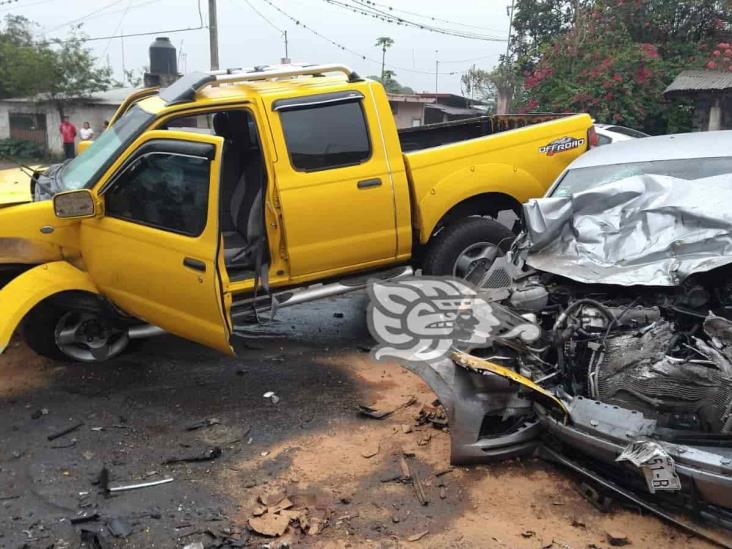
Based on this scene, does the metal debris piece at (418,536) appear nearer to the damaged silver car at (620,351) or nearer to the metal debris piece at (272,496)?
the damaged silver car at (620,351)

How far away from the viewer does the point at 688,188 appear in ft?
14.5

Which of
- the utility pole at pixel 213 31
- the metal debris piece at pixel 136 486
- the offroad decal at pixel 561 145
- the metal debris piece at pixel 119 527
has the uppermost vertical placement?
the utility pole at pixel 213 31

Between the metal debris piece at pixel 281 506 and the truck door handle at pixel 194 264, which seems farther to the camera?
the truck door handle at pixel 194 264

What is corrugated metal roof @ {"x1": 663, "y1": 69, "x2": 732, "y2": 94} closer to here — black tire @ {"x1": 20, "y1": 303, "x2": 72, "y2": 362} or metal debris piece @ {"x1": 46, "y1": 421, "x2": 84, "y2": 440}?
black tire @ {"x1": 20, "y1": 303, "x2": 72, "y2": 362}

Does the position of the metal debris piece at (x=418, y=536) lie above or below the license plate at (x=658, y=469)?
below

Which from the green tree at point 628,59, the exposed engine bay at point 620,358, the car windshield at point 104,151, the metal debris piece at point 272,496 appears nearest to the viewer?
the exposed engine bay at point 620,358

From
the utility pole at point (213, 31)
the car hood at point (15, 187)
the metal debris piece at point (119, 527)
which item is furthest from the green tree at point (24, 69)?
the metal debris piece at point (119, 527)

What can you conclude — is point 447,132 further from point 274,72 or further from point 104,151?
point 104,151

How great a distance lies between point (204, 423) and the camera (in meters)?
4.64

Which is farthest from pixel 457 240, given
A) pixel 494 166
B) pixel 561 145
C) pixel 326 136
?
pixel 326 136

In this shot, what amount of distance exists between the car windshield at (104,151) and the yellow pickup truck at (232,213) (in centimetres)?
2

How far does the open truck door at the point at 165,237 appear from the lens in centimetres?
457

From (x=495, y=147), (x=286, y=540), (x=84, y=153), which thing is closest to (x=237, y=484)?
(x=286, y=540)

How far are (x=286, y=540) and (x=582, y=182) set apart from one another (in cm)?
339
